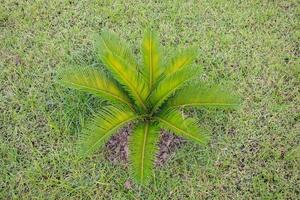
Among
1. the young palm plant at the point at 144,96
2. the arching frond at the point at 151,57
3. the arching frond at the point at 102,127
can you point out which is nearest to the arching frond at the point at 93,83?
the young palm plant at the point at 144,96

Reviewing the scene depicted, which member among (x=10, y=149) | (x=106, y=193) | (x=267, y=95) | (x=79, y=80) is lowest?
(x=106, y=193)

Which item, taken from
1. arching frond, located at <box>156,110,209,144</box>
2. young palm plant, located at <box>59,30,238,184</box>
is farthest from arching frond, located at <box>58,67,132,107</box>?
arching frond, located at <box>156,110,209,144</box>

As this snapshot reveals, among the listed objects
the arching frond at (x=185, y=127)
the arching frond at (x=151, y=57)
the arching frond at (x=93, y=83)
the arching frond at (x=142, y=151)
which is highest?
the arching frond at (x=151, y=57)

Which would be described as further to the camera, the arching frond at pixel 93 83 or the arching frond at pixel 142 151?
the arching frond at pixel 93 83

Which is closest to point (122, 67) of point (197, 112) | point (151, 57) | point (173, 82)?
point (151, 57)

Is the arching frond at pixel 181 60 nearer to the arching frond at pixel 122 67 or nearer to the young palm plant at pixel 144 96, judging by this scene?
the young palm plant at pixel 144 96

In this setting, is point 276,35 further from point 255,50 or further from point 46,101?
point 46,101

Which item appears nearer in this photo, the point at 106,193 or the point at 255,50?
the point at 106,193

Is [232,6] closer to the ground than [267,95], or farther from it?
farther from it

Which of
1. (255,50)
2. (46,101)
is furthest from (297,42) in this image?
(46,101)

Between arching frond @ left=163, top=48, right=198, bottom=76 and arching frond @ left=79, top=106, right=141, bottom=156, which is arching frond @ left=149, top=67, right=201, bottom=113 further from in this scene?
arching frond @ left=79, top=106, right=141, bottom=156
